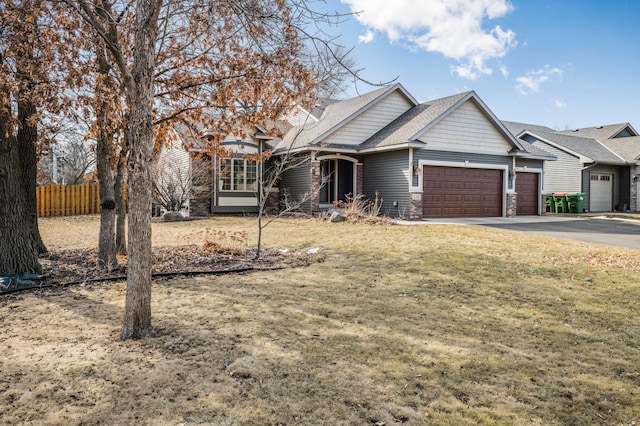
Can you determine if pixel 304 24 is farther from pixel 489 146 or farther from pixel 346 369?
pixel 489 146

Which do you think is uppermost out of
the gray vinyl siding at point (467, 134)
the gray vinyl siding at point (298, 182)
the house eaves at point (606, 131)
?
the house eaves at point (606, 131)

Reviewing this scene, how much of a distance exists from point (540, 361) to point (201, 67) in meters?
6.49

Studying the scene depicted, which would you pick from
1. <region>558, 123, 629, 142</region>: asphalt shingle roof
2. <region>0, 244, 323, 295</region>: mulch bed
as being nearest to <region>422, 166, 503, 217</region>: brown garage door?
<region>0, 244, 323, 295</region>: mulch bed

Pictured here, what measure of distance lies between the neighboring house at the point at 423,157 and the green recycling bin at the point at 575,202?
2479 mm

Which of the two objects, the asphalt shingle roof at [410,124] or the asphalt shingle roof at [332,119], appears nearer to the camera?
the asphalt shingle roof at [410,124]

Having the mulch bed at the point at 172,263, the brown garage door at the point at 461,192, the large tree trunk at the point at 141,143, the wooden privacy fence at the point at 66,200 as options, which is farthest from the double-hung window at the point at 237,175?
the large tree trunk at the point at 141,143

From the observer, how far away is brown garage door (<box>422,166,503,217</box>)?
58.6 feet

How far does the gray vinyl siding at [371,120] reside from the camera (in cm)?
1908

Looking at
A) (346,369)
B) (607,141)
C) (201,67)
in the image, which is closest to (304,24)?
(201,67)

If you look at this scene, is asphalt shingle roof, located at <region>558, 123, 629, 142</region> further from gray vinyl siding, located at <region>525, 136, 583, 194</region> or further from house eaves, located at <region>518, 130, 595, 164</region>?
gray vinyl siding, located at <region>525, 136, 583, 194</region>

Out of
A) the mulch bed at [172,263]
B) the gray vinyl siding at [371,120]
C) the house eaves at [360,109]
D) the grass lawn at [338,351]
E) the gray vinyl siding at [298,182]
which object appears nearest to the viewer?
the grass lawn at [338,351]

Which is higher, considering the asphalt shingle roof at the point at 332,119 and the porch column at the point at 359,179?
the asphalt shingle roof at the point at 332,119

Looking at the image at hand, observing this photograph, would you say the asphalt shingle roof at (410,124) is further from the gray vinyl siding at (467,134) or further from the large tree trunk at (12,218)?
the large tree trunk at (12,218)

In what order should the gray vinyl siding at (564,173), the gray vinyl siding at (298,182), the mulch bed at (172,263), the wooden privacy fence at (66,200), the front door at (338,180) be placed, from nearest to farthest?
the mulch bed at (172,263)
the gray vinyl siding at (298,182)
the wooden privacy fence at (66,200)
the front door at (338,180)
the gray vinyl siding at (564,173)
